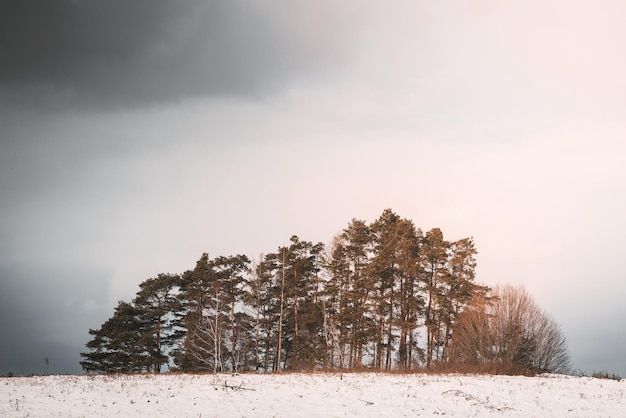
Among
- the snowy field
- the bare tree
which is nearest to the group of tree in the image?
the bare tree

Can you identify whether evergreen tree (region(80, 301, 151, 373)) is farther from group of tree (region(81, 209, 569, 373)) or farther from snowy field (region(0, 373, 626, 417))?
snowy field (region(0, 373, 626, 417))

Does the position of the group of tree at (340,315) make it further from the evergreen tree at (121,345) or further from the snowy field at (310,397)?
the snowy field at (310,397)

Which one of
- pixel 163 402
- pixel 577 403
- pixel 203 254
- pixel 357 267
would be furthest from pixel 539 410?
pixel 203 254

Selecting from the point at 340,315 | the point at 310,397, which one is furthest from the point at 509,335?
the point at 310,397

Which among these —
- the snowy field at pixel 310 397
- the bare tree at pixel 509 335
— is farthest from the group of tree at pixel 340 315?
the snowy field at pixel 310 397

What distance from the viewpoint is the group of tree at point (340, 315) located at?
46.4 metres

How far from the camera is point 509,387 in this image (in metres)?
28.5

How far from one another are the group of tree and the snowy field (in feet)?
50.0

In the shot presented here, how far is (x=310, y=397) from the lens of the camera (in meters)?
25.3

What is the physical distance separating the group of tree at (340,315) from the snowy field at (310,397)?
50.0 feet

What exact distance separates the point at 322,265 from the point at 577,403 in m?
28.8

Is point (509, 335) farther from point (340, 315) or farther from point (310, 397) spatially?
point (310, 397)

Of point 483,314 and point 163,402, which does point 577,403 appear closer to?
point 163,402

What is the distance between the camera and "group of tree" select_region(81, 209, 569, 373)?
46406mm
